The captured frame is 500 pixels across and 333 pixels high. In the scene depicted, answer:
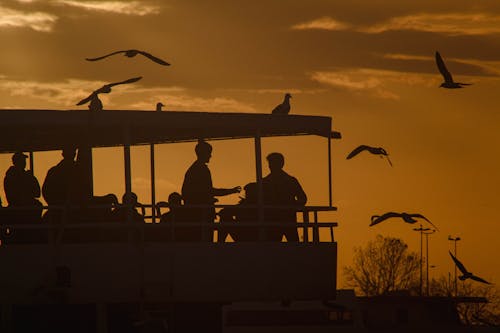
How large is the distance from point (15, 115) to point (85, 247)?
2.40 metres

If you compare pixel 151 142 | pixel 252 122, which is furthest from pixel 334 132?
pixel 151 142

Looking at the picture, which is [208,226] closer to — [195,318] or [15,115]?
[195,318]

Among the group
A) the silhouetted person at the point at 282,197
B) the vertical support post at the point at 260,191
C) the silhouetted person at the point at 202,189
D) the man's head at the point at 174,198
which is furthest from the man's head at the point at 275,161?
the man's head at the point at 174,198

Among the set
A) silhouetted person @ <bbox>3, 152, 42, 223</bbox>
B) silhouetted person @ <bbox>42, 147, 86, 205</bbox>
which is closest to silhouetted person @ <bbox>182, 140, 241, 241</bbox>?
silhouetted person @ <bbox>42, 147, 86, 205</bbox>

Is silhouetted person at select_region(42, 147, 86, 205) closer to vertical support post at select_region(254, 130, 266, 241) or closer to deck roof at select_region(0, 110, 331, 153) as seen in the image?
deck roof at select_region(0, 110, 331, 153)

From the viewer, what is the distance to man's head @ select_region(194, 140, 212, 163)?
3086cm

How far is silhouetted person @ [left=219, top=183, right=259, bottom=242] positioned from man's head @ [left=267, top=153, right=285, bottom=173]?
694 millimetres

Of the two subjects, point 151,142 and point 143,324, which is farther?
point 151,142

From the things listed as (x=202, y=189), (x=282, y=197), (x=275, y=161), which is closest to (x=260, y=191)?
(x=282, y=197)

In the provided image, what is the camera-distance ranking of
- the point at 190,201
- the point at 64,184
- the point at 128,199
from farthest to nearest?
the point at 190,201, the point at 128,199, the point at 64,184

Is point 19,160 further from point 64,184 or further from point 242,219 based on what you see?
point 242,219

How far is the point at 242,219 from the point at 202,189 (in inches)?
38.4

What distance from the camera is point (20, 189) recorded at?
31.0 metres

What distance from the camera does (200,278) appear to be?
3088cm
